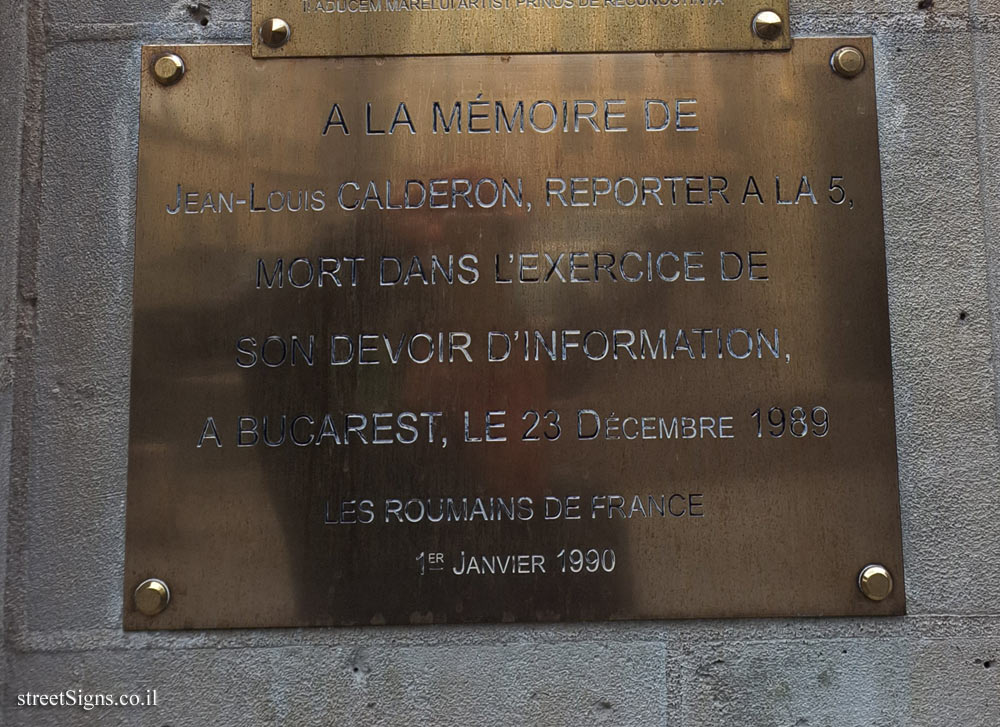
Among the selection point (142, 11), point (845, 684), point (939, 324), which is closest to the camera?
point (845, 684)

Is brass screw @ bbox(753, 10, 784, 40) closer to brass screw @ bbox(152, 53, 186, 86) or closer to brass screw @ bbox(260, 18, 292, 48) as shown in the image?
brass screw @ bbox(260, 18, 292, 48)

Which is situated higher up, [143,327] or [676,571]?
[143,327]

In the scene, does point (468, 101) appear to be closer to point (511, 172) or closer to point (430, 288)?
point (511, 172)

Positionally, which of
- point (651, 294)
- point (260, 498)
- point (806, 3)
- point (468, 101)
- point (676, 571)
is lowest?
point (676, 571)

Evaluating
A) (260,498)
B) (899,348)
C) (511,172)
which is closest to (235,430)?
(260,498)

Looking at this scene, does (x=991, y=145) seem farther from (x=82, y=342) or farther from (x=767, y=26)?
(x=82, y=342)

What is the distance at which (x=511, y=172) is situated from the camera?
2.28 m

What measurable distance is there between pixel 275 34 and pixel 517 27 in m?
0.64

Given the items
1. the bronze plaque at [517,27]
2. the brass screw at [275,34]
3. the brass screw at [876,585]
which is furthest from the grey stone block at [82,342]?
the brass screw at [876,585]

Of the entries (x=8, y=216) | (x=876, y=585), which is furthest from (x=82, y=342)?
(x=876, y=585)

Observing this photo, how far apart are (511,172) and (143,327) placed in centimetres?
103

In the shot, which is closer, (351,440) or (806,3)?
(351,440)

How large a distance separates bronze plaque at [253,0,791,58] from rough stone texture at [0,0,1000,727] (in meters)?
0.15

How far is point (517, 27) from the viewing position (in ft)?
7.66
